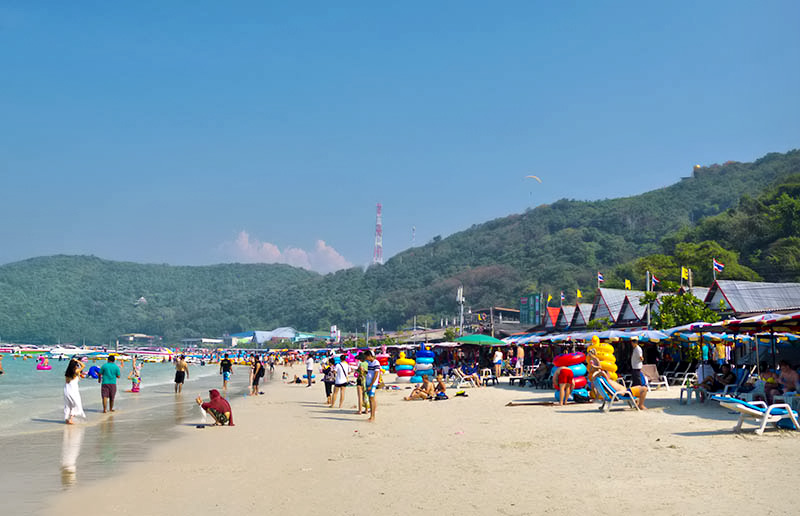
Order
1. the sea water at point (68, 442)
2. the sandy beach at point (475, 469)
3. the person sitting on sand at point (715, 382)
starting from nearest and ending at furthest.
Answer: the sandy beach at point (475, 469) < the sea water at point (68, 442) < the person sitting on sand at point (715, 382)

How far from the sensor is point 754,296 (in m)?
31.7

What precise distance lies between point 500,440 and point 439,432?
5.83 feet

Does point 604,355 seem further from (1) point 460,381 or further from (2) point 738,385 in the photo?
(1) point 460,381

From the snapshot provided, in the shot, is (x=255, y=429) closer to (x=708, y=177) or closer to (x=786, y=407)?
(x=786, y=407)

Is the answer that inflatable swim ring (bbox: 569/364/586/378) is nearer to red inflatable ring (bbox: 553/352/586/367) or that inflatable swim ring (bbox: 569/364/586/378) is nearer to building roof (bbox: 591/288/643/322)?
red inflatable ring (bbox: 553/352/586/367)

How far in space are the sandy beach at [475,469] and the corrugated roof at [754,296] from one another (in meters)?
19.7

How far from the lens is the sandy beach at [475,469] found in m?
6.44

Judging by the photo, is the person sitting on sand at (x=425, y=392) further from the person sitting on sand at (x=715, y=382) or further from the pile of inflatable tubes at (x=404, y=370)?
the pile of inflatable tubes at (x=404, y=370)

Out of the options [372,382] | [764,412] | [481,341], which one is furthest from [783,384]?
[481,341]

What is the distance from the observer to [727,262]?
59250 mm

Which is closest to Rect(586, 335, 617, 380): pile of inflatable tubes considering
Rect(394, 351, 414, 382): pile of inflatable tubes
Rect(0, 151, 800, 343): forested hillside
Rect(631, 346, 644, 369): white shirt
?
Rect(631, 346, 644, 369): white shirt

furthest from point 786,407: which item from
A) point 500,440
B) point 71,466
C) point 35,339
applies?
point 35,339

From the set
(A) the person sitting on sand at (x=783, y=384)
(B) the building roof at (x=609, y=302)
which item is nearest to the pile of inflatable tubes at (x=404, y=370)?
(B) the building roof at (x=609, y=302)

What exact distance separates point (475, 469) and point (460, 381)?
17.5 m
